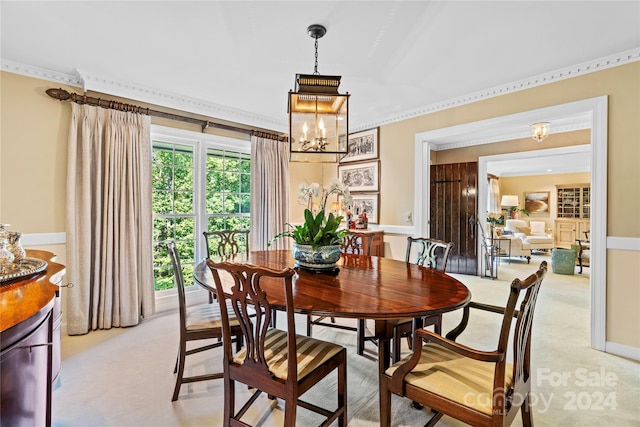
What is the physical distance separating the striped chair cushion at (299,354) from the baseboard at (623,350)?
104 inches

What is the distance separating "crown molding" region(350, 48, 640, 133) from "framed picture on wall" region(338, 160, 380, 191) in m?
0.79

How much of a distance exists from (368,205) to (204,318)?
3086mm

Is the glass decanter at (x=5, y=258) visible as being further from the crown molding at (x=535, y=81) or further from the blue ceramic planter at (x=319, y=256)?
the crown molding at (x=535, y=81)

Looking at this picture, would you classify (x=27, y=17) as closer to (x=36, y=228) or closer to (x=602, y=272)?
(x=36, y=228)

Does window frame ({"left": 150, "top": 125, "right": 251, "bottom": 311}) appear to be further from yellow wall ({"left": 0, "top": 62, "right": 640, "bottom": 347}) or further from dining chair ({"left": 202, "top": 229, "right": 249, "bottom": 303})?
yellow wall ({"left": 0, "top": 62, "right": 640, "bottom": 347})

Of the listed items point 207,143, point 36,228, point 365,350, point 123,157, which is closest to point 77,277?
point 36,228

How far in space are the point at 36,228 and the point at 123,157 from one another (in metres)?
0.98

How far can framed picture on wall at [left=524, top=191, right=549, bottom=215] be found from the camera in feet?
33.1

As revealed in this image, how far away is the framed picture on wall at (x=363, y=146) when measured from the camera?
450cm

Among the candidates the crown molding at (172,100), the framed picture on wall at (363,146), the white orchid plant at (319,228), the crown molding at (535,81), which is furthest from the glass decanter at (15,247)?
the crown molding at (535,81)

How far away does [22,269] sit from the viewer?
1479mm

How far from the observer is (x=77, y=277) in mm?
2889

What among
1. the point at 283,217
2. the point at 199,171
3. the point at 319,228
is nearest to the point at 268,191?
the point at 283,217

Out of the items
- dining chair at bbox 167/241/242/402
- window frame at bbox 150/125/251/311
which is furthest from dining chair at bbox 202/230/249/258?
dining chair at bbox 167/241/242/402
